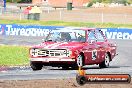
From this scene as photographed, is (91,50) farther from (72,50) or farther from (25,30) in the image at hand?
(25,30)

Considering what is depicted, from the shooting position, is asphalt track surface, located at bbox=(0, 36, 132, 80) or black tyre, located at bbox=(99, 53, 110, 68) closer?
asphalt track surface, located at bbox=(0, 36, 132, 80)

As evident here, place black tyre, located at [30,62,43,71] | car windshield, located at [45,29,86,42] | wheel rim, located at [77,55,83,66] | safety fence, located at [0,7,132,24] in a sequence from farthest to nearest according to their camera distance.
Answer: safety fence, located at [0,7,132,24] → car windshield, located at [45,29,86,42] → black tyre, located at [30,62,43,71] → wheel rim, located at [77,55,83,66]

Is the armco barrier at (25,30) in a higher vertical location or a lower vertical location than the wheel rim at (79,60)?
lower

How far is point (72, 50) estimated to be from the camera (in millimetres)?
19266

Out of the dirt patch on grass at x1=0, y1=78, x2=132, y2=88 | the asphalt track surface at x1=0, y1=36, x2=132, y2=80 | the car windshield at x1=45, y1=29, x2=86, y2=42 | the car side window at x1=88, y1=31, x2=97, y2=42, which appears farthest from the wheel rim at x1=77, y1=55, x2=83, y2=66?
the dirt patch on grass at x1=0, y1=78, x2=132, y2=88

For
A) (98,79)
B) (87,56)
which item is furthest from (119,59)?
(98,79)

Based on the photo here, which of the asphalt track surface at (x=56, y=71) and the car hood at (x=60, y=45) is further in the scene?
the car hood at (x=60, y=45)

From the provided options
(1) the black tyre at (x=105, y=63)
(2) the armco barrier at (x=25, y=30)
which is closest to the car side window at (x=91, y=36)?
(1) the black tyre at (x=105, y=63)

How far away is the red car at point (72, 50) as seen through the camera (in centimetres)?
1922

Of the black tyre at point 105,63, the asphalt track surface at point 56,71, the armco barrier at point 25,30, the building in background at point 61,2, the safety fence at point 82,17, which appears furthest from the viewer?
the building in background at point 61,2

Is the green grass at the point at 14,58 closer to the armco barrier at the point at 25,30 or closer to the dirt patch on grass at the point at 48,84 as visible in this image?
the dirt patch on grass at the point at 48,84

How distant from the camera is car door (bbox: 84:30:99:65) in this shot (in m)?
20.0

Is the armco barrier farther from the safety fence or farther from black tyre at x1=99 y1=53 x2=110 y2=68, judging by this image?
black tyre at x1=99 y1=53 x2=110 y2=68

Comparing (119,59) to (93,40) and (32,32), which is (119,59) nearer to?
(93,40)
